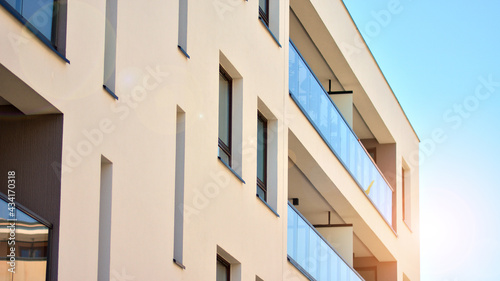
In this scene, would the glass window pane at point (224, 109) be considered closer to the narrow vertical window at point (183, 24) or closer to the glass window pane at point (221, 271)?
the glass window pane at point (221, 271)

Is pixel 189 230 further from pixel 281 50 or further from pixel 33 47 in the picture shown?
pixel 281 50

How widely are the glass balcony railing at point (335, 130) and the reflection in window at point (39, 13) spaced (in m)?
10.4

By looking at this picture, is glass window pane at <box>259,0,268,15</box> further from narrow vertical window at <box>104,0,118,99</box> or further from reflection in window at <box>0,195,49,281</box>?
reflection in window at <box>0,195,49,281</box>

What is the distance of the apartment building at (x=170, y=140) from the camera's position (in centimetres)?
1111

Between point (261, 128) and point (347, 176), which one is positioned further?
point (347, 176)

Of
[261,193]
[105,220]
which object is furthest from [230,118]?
→ [105,220]

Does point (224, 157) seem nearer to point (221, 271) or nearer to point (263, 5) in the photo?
point (221, 271)

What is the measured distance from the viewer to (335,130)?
25.1 m

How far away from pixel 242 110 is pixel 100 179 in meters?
6.03

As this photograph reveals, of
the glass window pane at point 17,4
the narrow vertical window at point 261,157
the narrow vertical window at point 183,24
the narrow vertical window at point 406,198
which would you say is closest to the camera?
the glass window pane at point 17,4

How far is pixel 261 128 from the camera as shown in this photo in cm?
1994

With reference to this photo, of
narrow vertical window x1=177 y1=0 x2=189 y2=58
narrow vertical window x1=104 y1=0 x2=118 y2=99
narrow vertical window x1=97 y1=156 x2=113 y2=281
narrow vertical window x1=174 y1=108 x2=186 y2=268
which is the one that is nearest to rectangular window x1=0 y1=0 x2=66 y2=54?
narrow vertical window x1=104 y1=0 x2=118 y2=99

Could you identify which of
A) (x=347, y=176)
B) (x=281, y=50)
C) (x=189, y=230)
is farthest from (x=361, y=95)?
(x=189, y=230)

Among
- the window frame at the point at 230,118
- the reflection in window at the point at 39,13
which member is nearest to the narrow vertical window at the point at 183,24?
the window frame at the point at 230,118
